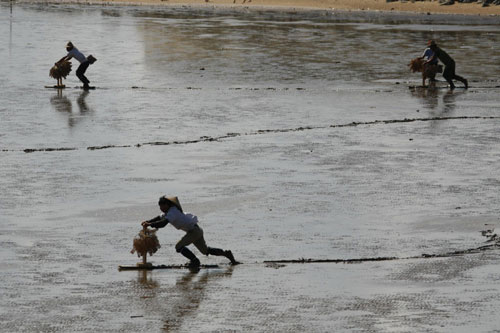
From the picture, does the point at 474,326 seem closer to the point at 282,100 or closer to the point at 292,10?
the point at 282,100

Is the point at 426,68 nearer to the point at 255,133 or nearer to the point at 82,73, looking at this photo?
the point at 82,73

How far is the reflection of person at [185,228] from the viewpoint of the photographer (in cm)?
1418

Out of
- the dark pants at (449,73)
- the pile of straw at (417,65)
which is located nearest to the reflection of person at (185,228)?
the pile of straw at (417,65)

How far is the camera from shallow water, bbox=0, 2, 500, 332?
1260 cm

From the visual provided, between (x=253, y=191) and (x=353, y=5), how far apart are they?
2902 inches

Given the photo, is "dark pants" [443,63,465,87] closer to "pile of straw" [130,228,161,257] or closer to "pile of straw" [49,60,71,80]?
"pile of straw" [49,60,71,80]

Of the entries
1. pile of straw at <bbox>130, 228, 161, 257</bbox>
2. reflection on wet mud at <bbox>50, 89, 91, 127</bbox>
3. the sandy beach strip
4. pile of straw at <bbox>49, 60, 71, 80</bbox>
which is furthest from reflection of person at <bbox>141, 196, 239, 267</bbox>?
the sandy beach strip

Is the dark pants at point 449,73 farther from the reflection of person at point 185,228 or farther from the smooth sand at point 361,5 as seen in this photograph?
the smooth sand at point 361,5

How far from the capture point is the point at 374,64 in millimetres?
41531

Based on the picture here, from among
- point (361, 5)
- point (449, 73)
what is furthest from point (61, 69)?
point (361, 5)

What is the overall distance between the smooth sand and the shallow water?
151 ft

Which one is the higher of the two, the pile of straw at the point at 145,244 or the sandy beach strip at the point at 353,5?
the pile of straw at the point at 145,244

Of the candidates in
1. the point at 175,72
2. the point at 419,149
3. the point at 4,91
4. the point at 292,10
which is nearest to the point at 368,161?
the point at 419,149

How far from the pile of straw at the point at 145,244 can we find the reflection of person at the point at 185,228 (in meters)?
0.13
